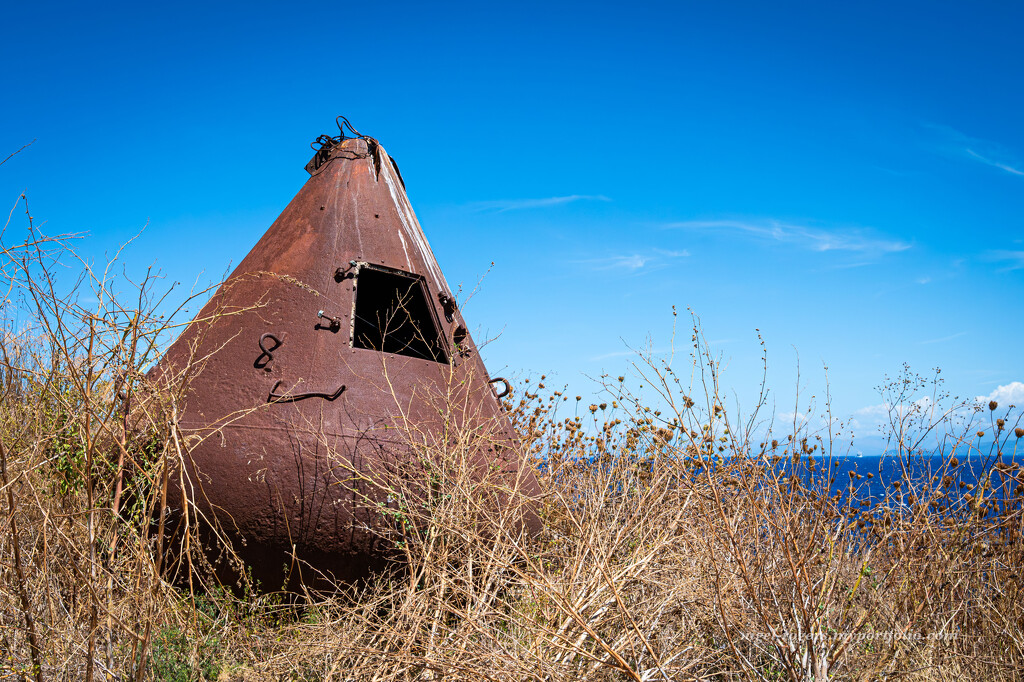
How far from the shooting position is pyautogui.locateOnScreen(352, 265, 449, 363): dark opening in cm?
395

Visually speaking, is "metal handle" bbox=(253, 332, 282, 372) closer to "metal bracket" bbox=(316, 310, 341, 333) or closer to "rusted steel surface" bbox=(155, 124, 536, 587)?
"rusted steel surface" bbox=(155, 124, 536, 587)

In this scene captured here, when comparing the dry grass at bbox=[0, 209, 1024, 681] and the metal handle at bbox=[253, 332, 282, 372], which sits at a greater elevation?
the metal handle at bbox=[253, 332, 282, 372]

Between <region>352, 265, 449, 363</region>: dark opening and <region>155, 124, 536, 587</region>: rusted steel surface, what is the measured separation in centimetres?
3

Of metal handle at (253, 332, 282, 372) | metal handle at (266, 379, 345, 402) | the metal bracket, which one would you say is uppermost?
the metal bracket

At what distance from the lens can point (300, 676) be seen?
9.56ft

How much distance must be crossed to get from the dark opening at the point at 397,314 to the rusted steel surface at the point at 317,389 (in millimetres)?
30

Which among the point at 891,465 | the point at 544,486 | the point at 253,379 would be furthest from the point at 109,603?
the point at 891,465

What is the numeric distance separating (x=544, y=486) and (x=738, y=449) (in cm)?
154

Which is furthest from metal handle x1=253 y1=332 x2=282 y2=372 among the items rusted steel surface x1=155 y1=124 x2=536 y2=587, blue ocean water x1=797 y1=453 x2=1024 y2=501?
blue ocean water x1=797 y1=453 x2=1024 y2=501

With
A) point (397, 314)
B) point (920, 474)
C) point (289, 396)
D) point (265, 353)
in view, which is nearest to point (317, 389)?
point (289, 396)

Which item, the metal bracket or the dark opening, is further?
the dark opening

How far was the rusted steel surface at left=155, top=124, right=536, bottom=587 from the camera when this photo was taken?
3189 mm

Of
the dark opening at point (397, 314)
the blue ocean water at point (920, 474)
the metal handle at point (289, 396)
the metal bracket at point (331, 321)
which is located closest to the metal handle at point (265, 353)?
the metal handle at point (289, 396)

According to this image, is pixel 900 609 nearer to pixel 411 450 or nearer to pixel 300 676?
pixel 411 450
